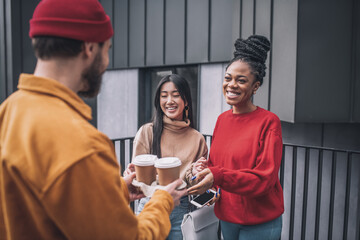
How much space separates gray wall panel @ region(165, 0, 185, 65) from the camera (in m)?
5.38

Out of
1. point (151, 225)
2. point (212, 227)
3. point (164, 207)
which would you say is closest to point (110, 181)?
point (151, 225)

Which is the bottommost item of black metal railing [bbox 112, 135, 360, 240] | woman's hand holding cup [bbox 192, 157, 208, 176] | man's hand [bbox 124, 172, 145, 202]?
black metal railing [bbox 112, 135, 360, 240]

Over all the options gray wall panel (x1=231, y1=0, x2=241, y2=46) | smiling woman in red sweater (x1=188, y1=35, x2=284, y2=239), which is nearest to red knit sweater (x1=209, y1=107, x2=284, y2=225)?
smiling woman in red sweater (x1=188, y1=35, x2=284, y2=239)

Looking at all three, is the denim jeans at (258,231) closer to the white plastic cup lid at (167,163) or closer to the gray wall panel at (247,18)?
the white plastic cup lid at (167,163)

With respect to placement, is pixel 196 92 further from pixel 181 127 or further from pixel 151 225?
pixel 151 225

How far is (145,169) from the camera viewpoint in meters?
1.94

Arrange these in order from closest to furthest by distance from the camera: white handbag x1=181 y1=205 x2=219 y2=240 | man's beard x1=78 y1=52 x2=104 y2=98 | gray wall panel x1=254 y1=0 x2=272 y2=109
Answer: man's beard x1=78 y1=52 x2=104 y2=98, white handbag x1=181 y1=205 x2=219 y2=240, gray wall panel x1=254 y1=0 x2=272 y2=109

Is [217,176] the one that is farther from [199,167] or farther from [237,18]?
[237,18]

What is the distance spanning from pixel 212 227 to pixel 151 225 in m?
1.55

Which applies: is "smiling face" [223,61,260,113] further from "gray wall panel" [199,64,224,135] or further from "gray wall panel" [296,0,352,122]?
"gray wall panel" [199,64,224,135]

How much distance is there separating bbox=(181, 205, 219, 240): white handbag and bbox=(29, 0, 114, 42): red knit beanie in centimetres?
180

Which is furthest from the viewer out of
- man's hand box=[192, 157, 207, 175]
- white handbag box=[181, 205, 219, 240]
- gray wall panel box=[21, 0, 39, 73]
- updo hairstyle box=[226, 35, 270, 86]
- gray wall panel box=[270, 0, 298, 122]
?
gray wall panel box=[21, 0, 39, 73]

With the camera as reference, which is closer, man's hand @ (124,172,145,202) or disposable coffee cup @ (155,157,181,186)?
disposable coffee cup @ (155,157,181,186)

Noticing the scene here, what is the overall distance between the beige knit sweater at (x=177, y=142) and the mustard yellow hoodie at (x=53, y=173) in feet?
4.94
